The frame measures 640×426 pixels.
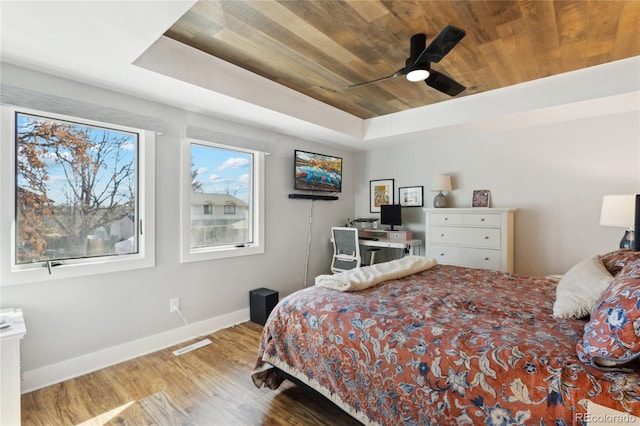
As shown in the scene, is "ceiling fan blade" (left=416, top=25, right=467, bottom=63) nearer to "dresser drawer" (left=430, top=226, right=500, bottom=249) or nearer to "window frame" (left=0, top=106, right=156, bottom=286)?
"dresser drawer" (left=430, top=226, right=500, bottom=249)

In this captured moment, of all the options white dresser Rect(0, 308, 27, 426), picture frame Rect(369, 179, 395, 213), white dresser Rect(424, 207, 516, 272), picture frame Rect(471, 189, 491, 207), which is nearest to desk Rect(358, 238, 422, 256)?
white dresser Rect(424, 207, 516, 272)

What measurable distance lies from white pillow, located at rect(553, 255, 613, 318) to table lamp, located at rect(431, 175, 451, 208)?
2381mm

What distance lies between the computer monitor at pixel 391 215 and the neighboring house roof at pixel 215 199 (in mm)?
2010

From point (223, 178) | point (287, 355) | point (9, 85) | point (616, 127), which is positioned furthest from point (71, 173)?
point (616, 127)

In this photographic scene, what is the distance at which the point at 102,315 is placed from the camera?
97.7 inches

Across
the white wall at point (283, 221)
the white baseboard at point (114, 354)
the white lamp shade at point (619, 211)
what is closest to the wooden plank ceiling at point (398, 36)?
the white wall at point (283, 221)

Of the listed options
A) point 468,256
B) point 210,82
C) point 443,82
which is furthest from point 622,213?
point 210,82

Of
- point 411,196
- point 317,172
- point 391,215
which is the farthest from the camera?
point 411,196

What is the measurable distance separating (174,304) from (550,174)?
13.9ft

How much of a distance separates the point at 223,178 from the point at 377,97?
1937 mm

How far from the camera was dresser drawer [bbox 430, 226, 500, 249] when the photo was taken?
11.5ft

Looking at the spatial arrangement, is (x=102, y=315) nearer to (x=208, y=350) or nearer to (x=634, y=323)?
(x=208, y=350)

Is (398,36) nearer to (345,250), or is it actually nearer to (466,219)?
(466,219)

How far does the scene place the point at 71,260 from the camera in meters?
2.39
